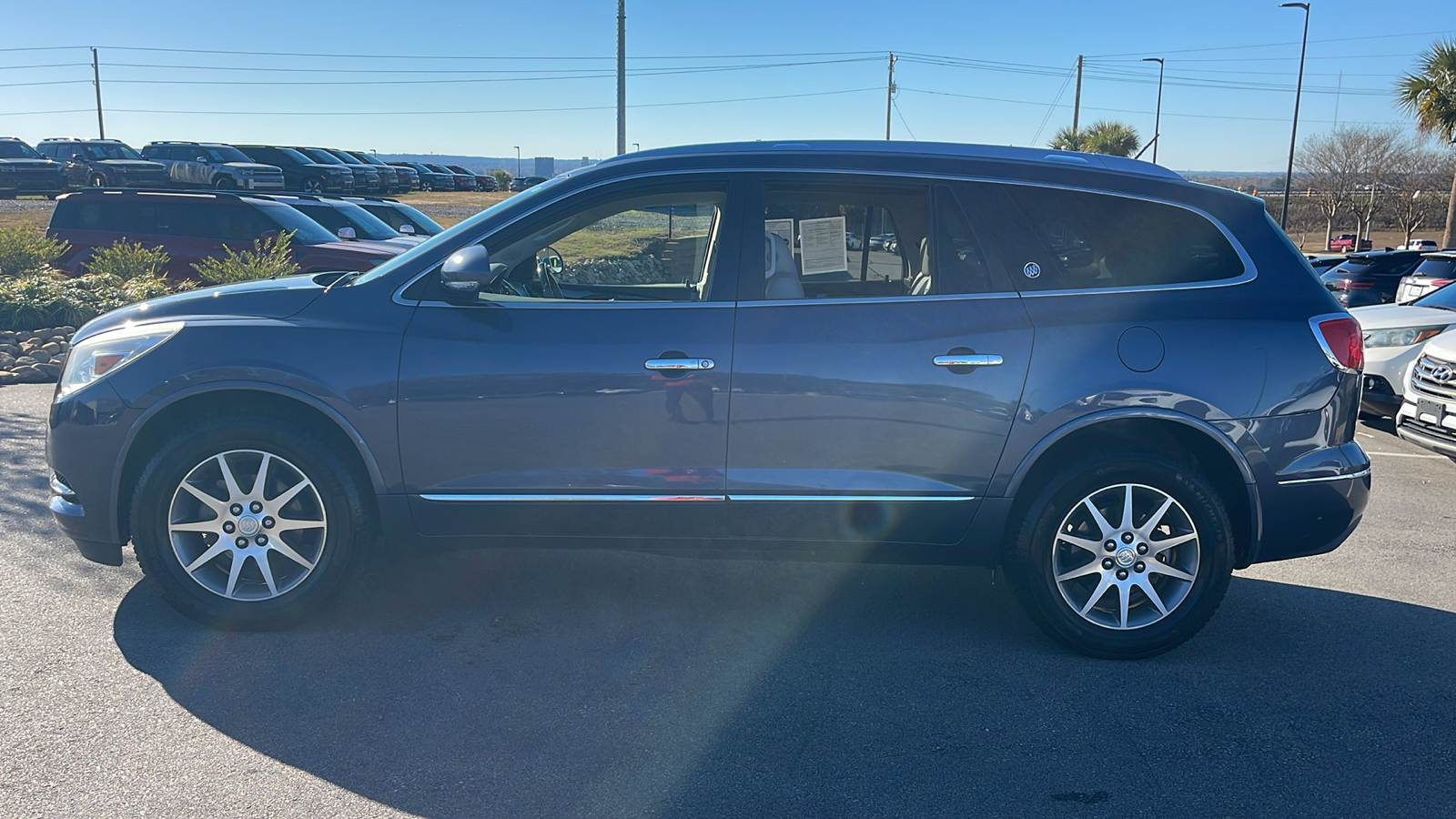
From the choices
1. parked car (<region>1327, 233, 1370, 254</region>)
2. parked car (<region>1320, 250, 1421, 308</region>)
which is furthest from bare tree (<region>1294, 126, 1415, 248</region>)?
parked car (<region>1320, 250, 1421, 308</region>)

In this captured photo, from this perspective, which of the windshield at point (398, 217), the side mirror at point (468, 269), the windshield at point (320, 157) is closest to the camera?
the side mirror at point (468, 269)

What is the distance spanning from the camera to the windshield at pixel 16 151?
103ft

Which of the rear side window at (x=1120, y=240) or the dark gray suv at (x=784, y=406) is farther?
the rear side window at (x=1120, y=240)

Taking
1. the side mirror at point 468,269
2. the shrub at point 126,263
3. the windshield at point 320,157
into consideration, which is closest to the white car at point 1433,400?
the side mirror at point 468,269

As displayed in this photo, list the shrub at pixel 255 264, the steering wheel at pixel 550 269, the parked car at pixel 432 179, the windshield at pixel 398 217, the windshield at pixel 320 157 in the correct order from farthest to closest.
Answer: the parked car at pixel 432 179
the windshield at pixel 320 157
the windshield at pixel 398 217
the shrub at pixel 255 264
the steering wheel at pixel 550 269

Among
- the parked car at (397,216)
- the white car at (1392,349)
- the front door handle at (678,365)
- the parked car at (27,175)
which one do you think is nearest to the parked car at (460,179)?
the parked car at (27,175)

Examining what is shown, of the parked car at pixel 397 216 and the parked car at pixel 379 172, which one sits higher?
the parked car at pixel 379 172

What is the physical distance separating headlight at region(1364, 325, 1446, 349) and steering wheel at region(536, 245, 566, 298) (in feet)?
23.8

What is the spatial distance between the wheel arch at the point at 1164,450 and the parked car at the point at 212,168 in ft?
97.7

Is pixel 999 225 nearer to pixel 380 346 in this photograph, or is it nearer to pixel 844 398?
pixel 844 398

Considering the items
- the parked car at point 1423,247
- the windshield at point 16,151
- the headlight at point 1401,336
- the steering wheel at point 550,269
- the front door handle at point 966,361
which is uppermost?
the windshield at point 16,151

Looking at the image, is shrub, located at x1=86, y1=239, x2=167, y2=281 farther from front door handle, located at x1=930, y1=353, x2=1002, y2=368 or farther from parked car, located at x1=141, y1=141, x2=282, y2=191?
parked car, located at x1=141, y1=141, x2=282, y2=191

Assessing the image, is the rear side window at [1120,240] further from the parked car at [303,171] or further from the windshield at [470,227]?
the parked car at [303,171]

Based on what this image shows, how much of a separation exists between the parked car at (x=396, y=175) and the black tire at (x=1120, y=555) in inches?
1616
